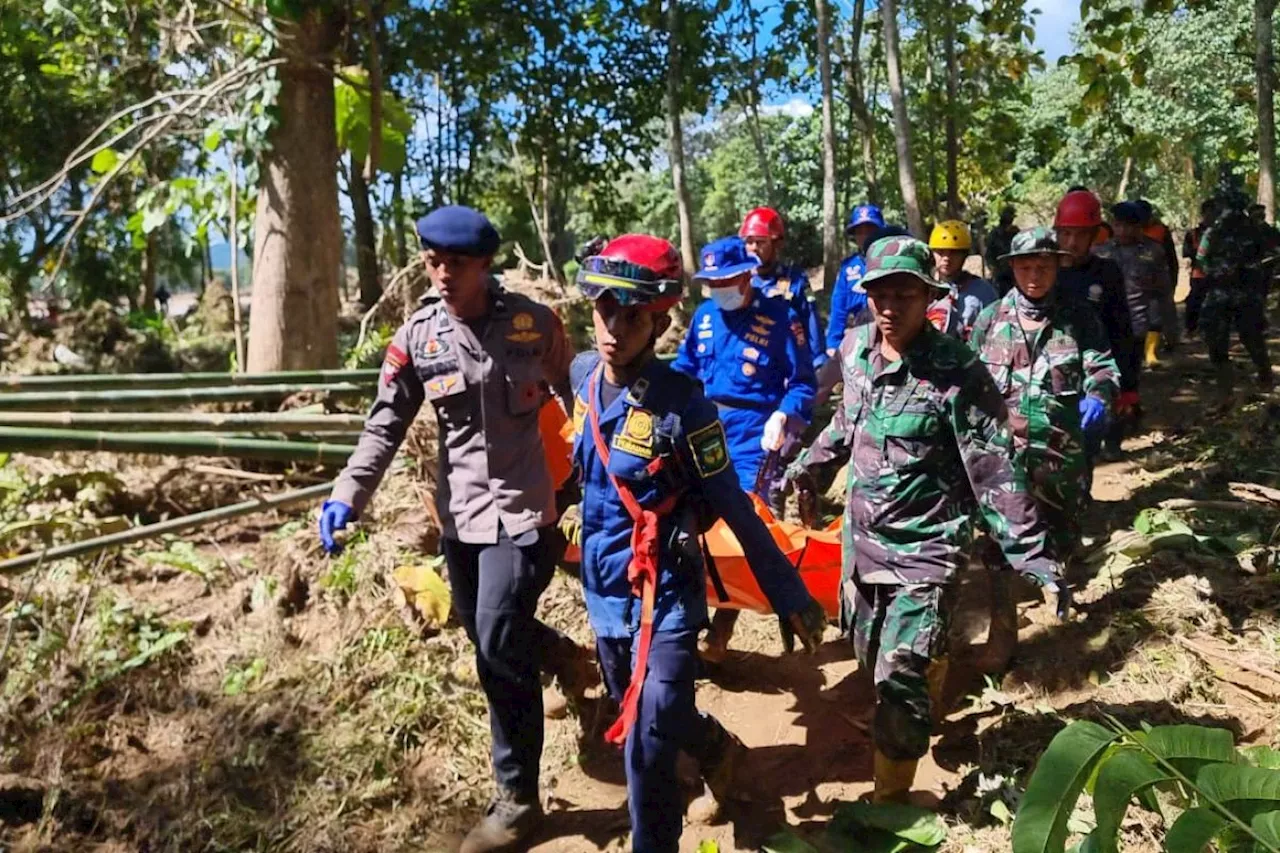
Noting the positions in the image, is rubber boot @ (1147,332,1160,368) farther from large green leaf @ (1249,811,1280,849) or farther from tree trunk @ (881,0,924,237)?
large green leaf @ (1249,811,1280,849)

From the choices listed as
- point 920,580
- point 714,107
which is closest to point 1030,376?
point 920,580

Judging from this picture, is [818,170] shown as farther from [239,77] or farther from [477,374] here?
[477,374]

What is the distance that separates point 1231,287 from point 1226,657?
5022 mm

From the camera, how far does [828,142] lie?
11.7 meters

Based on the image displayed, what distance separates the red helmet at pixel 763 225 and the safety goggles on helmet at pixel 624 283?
2302 millimetres

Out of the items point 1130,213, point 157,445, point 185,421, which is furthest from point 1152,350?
point 157,445

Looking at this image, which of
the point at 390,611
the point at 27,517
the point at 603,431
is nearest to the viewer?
the point at 603,431

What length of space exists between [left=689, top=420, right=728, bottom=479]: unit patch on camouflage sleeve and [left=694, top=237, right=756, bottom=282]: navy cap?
180cm

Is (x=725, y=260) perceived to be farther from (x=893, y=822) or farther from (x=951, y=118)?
(x=951, y=118)

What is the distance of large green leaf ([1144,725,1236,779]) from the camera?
1.50 meters

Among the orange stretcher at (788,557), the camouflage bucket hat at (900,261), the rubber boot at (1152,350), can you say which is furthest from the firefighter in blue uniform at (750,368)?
the rubber boot at (1152,350)

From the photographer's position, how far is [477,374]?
3.14 m

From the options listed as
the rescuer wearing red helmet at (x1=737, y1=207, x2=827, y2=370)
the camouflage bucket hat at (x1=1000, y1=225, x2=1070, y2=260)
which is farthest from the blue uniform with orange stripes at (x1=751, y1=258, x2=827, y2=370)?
the camouflage bucket hat at (x1=1000, y1=225, x2=1070, y2=260)

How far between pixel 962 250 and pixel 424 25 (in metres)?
7.34
